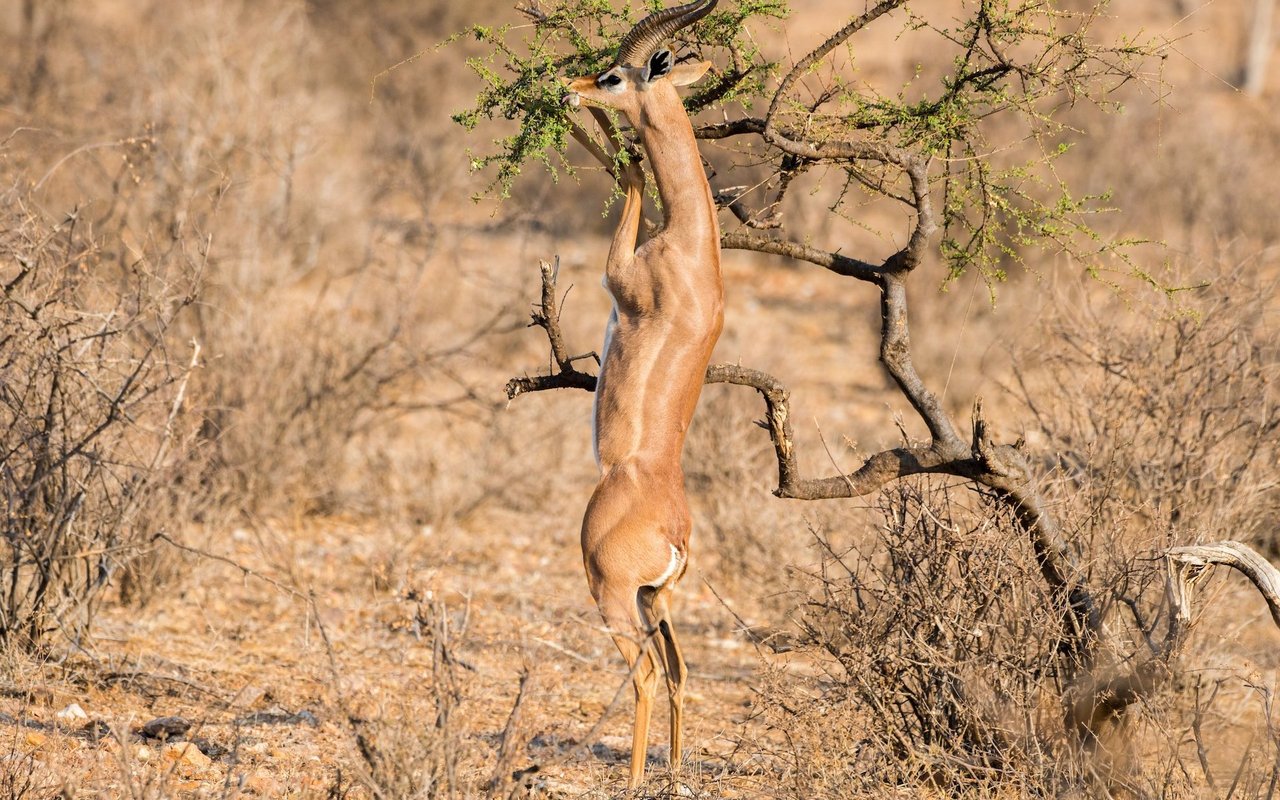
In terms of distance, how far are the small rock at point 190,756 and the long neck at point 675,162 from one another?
2.69 m

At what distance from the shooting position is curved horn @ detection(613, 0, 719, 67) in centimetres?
521

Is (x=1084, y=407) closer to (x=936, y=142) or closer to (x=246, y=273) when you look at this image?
(x=936, y=142)

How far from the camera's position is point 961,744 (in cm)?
521

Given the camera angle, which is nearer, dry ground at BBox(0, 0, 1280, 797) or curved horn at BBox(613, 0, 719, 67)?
curved horn at BBox(613, 0, 719, 67)

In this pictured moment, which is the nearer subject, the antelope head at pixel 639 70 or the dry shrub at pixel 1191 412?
the antelope head at pixel 639 70

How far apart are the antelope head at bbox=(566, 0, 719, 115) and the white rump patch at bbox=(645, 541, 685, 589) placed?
1.60 meters

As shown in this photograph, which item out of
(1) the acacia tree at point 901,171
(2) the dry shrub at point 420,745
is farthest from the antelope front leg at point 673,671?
(2) the dry shrub at point 420,745

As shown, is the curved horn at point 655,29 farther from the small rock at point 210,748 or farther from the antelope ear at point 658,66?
the small rock at point 210,748

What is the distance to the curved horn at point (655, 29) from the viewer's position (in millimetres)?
5207

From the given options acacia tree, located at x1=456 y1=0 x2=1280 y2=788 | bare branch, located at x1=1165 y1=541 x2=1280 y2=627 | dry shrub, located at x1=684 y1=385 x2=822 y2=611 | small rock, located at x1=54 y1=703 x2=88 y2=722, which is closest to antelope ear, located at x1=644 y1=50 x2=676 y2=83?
acacia tree, located at x1=456 y1=0 x2=1280 y2=788

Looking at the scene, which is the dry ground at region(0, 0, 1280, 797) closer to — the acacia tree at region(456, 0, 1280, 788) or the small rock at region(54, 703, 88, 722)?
the small rock at region(54, 703, 88, 722)

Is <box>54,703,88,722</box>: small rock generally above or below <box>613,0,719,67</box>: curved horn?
below

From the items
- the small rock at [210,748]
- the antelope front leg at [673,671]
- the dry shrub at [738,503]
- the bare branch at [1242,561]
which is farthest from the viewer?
the dry shrub at [738,503]

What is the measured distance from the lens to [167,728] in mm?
6168
